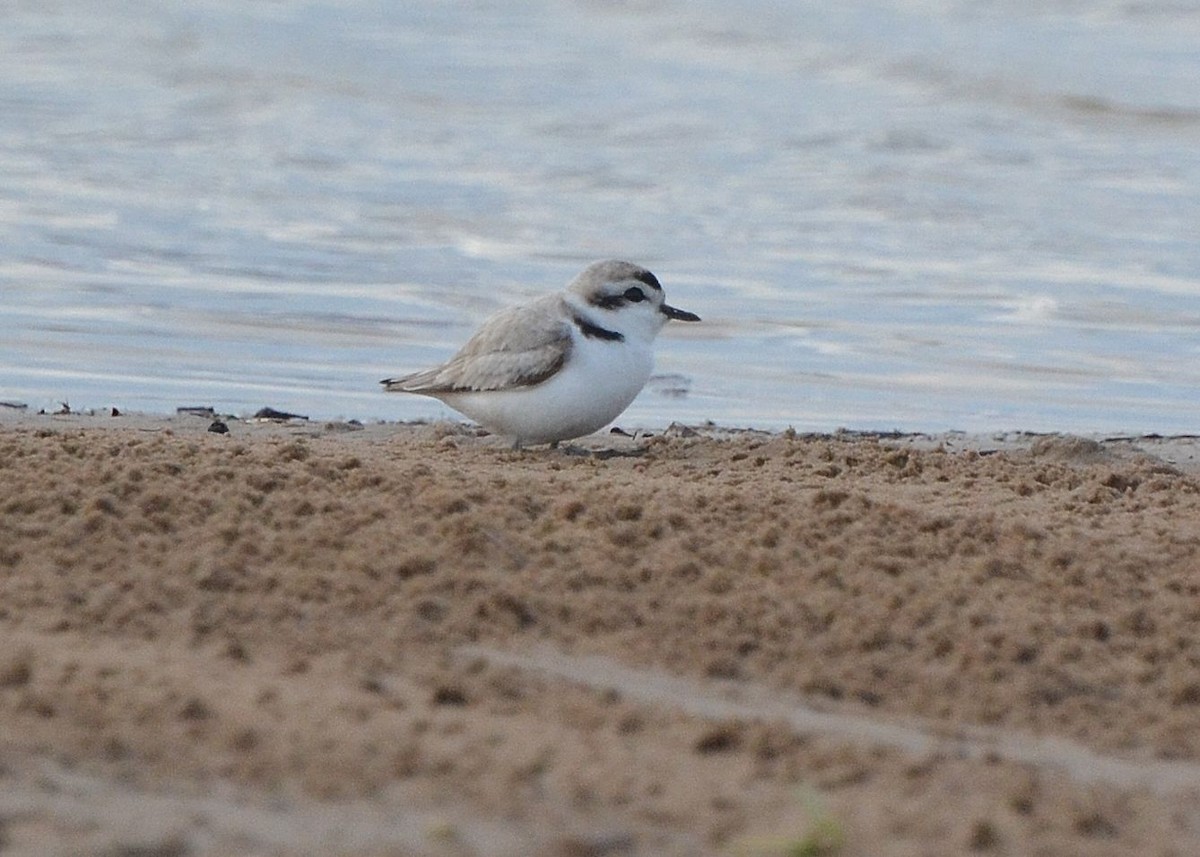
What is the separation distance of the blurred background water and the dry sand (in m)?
3.44

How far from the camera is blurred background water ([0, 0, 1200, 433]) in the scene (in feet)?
33.8

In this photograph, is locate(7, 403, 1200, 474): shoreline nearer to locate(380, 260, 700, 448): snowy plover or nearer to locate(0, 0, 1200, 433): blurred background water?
locate(380, 260, 700, 448): snowy plover

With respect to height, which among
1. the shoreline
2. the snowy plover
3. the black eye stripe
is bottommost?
the shoreline

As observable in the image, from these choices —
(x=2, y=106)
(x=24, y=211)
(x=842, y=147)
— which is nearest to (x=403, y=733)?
(x=24, y=211)

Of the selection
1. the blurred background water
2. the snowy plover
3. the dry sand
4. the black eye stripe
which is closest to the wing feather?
the snowy plover

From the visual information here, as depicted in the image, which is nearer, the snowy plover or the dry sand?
the dry sand

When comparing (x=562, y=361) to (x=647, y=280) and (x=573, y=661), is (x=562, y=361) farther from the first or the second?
(x=573, y=661)

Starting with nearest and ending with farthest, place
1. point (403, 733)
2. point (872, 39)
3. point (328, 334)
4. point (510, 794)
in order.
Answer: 1. point (510, 794)
2. point (403, 733)
3. point (328, 334)
4. point (872, 39)

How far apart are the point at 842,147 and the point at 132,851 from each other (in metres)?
14.1

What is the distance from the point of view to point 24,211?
13672 mm

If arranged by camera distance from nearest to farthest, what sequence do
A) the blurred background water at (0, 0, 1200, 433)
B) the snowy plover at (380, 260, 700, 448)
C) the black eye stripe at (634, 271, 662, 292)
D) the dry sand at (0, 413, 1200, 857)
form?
the dry sand at (0, 413, 1200, 857), the snowy plover at (380, 260, 700, 448), the black eye stripe at (634, 271, 662, 292), the blurred background water at (0, 0, 1200, 433)

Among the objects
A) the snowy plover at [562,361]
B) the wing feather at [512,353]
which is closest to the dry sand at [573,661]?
the snowy plover at [562,361]

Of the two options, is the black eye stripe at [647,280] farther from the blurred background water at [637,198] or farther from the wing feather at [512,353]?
the blurred background water at [637,198]

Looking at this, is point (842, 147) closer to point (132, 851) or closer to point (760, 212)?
point (760, 212)
